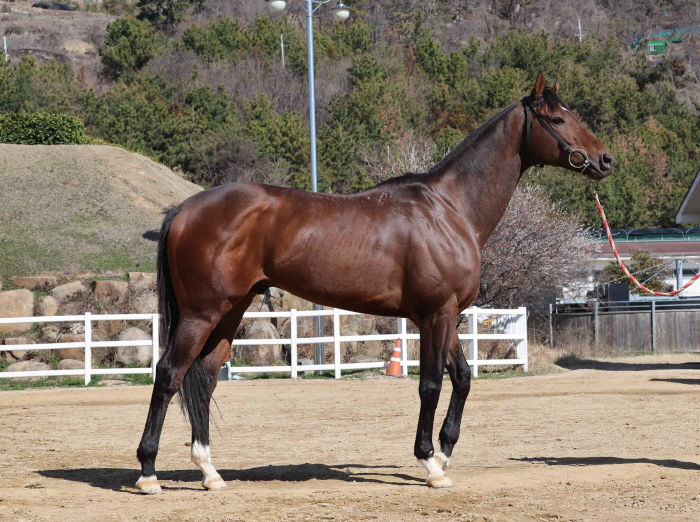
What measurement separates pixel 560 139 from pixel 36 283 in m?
20.0

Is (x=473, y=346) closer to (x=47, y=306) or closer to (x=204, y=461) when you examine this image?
(x=47, y=306)

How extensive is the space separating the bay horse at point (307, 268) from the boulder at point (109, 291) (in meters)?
17.0

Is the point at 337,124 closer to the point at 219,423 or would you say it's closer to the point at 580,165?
the point at 219,423

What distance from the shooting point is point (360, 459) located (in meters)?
7.51

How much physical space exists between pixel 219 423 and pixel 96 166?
23588mm

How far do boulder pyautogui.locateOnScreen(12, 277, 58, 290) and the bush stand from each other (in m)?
13.0

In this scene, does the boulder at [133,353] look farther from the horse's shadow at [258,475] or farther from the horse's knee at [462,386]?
the horse's knee at [462,386]

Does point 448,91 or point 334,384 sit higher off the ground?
point 448,91

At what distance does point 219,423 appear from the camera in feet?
33.8

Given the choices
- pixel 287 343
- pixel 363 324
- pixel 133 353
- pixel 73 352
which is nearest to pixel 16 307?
pixel 73 352

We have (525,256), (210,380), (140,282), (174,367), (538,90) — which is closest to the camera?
(174,367)

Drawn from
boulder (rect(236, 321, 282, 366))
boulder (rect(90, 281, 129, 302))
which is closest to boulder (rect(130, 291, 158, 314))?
boulder (rect(90, 281, 129, 302))

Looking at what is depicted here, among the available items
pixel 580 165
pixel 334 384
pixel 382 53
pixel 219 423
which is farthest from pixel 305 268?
pixel 382 53

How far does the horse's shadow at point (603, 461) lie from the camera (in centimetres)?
670
